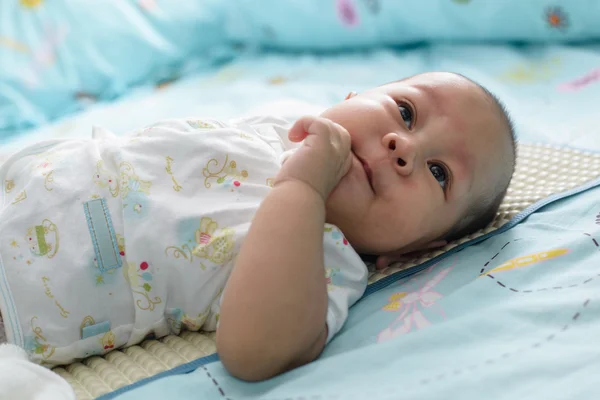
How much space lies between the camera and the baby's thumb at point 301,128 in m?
0.99

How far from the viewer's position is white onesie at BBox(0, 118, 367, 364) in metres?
0.95

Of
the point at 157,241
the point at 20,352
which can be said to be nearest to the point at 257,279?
the point at 157,241

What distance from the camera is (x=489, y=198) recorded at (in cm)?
114

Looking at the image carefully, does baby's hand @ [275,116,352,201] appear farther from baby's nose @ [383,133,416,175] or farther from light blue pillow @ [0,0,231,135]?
light blue pillow @ [0,0,231,135]

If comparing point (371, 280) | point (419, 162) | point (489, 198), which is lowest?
point (371, 280)

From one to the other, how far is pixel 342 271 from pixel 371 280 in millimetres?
115

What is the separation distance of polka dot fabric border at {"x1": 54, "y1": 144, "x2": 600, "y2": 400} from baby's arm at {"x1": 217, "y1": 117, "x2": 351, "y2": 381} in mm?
160

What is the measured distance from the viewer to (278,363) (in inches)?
33.3

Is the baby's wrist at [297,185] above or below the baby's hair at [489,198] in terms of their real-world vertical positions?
above

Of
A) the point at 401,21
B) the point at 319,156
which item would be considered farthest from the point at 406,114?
the point at 401,21

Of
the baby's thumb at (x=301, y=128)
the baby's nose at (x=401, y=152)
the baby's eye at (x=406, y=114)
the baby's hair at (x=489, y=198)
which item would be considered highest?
the baby's thumb at (x=301, y=128)

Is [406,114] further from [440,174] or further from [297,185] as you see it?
[297,185]

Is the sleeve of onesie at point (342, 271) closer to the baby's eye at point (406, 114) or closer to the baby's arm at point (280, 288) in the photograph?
the baby's arm at point (280, 288)

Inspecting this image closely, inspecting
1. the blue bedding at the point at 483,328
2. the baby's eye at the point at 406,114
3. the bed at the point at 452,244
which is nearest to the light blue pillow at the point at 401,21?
the bed at the point at 452,244
